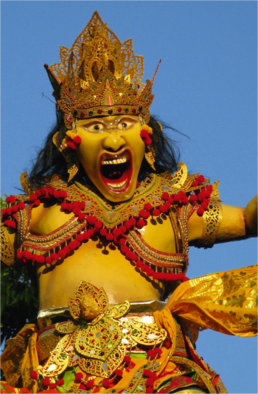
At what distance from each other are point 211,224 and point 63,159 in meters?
1.42

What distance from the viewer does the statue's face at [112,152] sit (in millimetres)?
7461

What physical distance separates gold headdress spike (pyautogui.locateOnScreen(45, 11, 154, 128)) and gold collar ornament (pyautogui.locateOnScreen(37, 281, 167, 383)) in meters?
1.52

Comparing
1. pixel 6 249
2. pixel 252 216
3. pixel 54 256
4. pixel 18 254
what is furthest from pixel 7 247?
pixel 252 216

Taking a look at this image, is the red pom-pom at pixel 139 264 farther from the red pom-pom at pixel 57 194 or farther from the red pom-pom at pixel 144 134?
the red pom-pom at pixel 144 134

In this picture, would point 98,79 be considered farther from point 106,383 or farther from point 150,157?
point 106,383

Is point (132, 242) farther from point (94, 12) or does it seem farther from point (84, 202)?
point (94, 12)

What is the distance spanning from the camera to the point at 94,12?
8.05m

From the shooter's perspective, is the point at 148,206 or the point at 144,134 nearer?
the point at 148,206

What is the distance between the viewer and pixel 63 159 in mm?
8102

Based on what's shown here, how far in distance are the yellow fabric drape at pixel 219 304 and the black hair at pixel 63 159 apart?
1333 millimetres

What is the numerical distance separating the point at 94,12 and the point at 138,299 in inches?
99.9

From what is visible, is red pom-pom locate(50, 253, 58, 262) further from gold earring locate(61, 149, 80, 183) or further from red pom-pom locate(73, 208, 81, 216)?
gold earring locate(61, 149, 80, 183)

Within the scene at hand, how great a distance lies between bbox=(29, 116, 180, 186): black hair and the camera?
7964mm

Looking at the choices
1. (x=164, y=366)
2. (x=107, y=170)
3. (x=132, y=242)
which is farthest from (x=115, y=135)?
(x=164, y=366)
